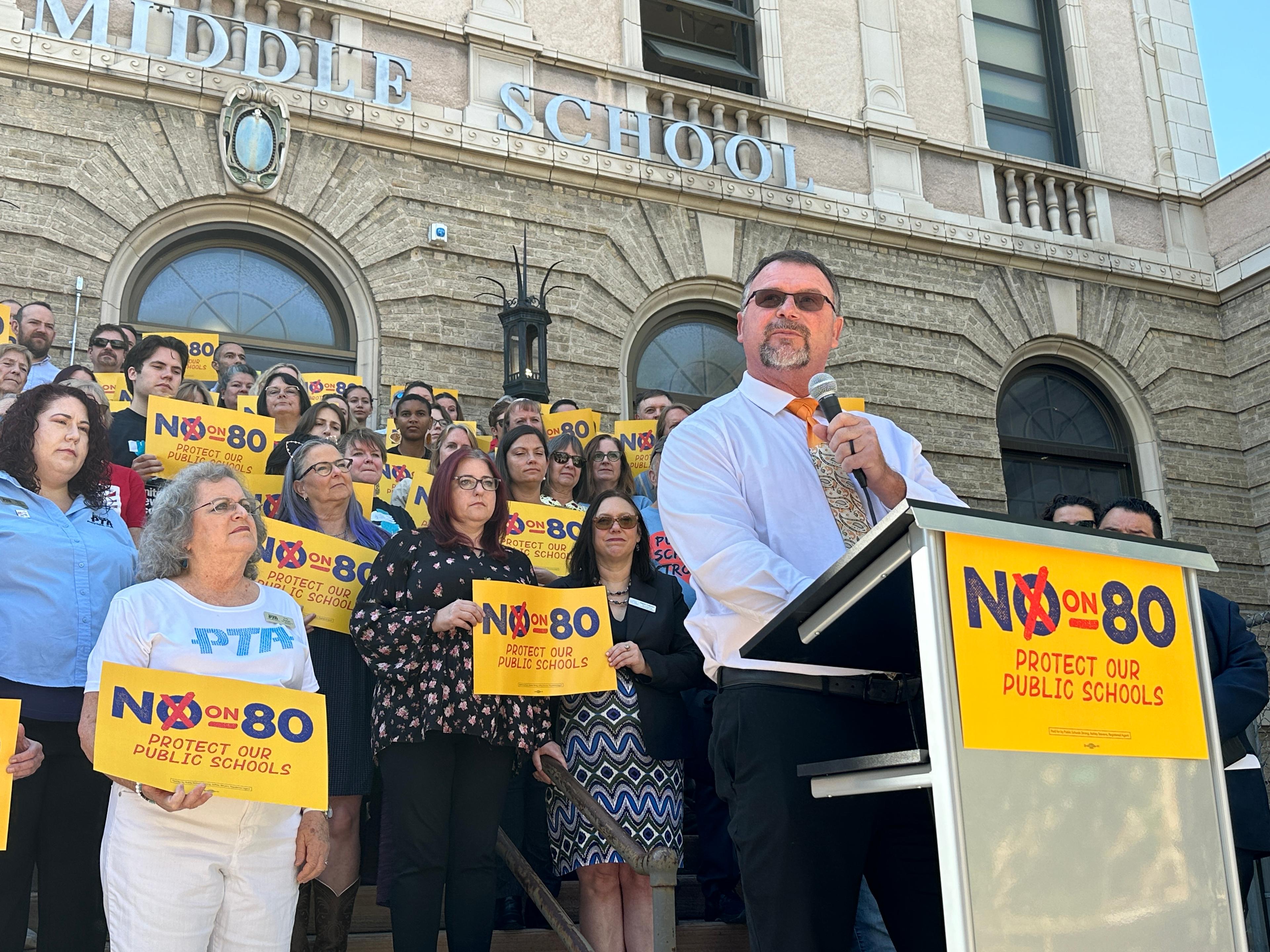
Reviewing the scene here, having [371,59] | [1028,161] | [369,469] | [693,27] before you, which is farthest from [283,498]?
[1028,161]

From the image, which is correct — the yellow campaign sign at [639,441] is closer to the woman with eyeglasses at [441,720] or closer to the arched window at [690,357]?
the arched window at [690,357]

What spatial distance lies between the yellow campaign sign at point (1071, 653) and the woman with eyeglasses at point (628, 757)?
110 inches

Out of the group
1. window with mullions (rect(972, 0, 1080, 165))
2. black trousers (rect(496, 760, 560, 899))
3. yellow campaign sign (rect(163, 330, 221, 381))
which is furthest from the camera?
window with mullions (rect(972, 0, 1080, 165))

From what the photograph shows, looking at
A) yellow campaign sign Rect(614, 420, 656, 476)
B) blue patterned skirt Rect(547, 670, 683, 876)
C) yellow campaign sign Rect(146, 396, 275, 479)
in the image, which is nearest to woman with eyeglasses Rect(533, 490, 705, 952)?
blue patterned skirt Rect(547, 670, 683, 876)

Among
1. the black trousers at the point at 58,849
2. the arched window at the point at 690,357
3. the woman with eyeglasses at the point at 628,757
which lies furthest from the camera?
the arched window at the point at 690,357

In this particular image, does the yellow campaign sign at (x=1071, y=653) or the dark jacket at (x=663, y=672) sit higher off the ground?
the dark jacket at (x=663, y=672)

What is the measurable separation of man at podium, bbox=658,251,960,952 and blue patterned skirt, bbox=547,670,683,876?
89.4 inches

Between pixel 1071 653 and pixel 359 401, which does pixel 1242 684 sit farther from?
pixel 359 401

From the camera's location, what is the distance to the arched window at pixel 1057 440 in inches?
558

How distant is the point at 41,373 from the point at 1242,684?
7319 mm

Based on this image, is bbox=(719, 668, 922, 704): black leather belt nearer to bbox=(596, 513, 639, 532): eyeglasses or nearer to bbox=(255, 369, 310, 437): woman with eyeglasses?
bbox=(596, 513, 639, 532): eyeglasses

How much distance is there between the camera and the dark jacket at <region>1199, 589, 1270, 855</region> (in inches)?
172

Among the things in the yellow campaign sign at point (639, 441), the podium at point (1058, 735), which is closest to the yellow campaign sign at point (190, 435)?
the yellow campaign sign at point (639, 441)

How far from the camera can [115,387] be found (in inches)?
306
